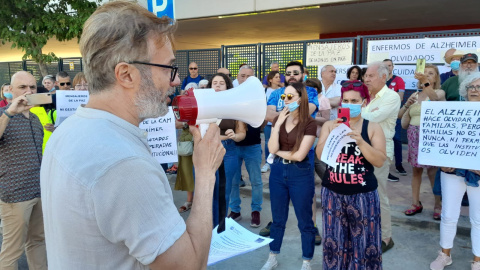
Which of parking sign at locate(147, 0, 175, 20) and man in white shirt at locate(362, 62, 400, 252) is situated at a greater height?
parking sign at locate(147, 0, 175, 20)

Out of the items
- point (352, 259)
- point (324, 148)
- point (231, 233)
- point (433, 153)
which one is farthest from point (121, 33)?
point (433, 153)

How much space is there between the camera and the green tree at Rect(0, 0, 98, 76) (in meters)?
9.40

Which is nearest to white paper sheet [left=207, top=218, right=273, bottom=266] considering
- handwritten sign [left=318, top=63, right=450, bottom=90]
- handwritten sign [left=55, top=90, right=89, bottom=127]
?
handwritten sign [left=55, top=90, right=89, bottom=127]

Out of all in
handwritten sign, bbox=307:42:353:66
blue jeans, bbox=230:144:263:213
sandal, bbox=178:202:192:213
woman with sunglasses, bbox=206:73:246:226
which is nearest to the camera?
woman with sunglasses, bbox=206:73:246:226

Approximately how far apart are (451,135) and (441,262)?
1296 mm

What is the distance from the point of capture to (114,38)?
1156 millimetres

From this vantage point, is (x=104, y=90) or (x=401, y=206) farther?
(x=401, y=206)

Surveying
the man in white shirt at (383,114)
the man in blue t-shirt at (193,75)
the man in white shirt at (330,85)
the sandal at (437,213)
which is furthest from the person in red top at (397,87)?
the man in blue t-shirt at (193,75)

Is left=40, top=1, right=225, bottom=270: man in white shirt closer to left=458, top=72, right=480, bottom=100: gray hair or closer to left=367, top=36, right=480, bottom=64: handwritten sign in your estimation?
left=458, top=72, right=480, bottom=100: gray hair

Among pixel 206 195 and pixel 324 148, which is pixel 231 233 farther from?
pixel 324 148

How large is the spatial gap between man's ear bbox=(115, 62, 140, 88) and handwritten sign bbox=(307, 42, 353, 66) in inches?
259

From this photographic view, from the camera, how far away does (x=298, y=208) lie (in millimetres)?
3637

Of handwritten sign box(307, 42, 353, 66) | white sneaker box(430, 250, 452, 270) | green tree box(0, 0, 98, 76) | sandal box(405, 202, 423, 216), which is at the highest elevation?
green tree box(0, 0, 98, 76)

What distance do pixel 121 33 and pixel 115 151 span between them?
0.39 meters
